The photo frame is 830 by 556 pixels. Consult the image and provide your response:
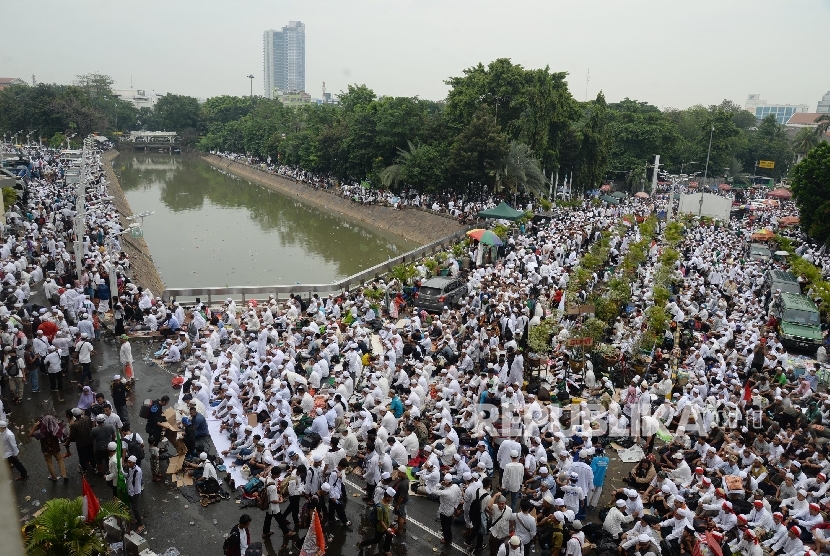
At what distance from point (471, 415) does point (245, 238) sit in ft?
89.9

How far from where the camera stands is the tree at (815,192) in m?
26.5

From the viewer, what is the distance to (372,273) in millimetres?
21172

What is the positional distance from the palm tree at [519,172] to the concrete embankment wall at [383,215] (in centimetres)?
392

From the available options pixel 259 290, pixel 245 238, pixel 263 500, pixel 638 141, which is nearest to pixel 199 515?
pixel 263 500

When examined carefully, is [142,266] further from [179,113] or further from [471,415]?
[179,113]

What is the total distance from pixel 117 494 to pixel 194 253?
944 inches

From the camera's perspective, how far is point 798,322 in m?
16.7

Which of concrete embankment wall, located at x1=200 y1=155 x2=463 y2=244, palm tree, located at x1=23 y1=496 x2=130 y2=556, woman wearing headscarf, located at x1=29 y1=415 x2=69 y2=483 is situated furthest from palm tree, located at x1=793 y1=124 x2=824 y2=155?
palm tree, located at x1=23 y1=496 x2=130 y2=556

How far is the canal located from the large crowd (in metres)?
8.32

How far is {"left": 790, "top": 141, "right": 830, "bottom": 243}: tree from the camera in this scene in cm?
2648

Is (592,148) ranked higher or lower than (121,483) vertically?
higher

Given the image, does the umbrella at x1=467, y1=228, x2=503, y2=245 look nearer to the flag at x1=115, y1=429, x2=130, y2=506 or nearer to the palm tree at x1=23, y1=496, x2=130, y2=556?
the flag at x1=115, y1=429, x2=130, y2=506

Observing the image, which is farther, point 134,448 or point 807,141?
Answer: point 807,141

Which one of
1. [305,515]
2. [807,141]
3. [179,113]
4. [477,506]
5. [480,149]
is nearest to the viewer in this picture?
[477,506]
